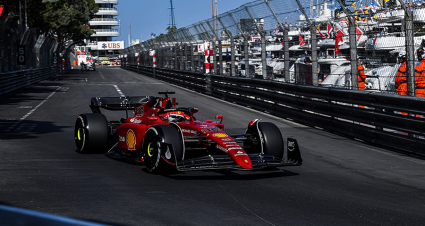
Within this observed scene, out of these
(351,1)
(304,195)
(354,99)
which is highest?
(351,1)

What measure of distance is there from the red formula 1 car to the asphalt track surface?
0.63 ft

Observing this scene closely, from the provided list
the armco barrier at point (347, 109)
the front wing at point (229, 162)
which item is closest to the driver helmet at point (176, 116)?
the front wing at point (229, 162)

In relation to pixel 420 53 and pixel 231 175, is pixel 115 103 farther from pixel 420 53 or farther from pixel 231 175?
pixel 420 53

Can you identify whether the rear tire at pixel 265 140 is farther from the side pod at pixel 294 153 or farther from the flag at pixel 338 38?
the flag at pixel 338 38

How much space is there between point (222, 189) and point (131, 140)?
2.25 meters

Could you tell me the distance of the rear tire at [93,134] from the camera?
775cm

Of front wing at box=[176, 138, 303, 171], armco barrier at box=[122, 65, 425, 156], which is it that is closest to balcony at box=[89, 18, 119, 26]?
armco barrier at box=[122, 65, 425, 156]

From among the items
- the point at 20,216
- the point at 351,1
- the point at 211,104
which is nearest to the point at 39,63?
the point at 211,104

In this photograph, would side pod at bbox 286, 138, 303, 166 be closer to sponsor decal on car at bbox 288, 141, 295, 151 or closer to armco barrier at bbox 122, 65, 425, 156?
sponsor decal on car at bbox 288, 141, 295, 151

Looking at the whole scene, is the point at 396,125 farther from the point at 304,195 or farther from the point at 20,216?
the point at 20,216

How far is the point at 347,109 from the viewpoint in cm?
1027

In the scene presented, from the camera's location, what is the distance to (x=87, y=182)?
5773mm

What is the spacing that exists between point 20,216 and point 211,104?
53.0 feet

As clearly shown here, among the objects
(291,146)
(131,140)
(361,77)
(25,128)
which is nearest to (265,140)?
(291,146)
